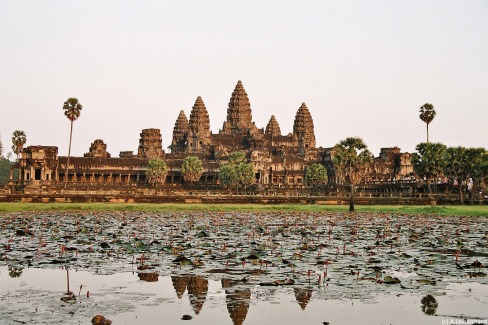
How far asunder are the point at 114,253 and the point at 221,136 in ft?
509

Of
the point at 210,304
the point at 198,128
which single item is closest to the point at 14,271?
the point at 210,304

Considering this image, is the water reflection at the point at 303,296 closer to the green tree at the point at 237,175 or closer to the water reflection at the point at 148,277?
the water reflection at the point at 148,277

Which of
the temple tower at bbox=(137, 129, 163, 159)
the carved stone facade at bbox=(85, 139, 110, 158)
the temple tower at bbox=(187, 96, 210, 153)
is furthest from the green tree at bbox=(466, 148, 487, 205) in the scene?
the carved stone facade at bbox=(85, 139, 110, 158)

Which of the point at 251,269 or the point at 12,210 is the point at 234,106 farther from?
the point at 251,269

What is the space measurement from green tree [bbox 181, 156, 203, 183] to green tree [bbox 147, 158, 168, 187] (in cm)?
387

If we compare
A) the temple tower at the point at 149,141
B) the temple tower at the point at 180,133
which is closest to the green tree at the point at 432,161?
the temple tower at the point at 149,141

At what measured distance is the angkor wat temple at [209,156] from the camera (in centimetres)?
12494

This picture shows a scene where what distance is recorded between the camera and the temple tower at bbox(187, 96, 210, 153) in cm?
16925

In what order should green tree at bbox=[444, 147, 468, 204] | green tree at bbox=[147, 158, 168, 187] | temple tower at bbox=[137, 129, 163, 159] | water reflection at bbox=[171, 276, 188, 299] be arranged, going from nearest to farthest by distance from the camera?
water reflection at bbox=[171, 276, 188, 299] < green tree at bbox=[444, 147, 468, 204] < green tree at bbox=[147, 158, 168, 187] < temple tower at bbox=[137, 129, 163, 159]

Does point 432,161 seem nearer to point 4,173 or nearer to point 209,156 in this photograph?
point 209,156

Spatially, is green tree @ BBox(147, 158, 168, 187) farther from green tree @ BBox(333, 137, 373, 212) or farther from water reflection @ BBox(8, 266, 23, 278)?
water reflection @ BBox(8, 266, 23, 278)

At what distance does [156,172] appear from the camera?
128500mm

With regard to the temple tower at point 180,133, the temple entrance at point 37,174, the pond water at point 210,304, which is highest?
the temple tower at point 180,133

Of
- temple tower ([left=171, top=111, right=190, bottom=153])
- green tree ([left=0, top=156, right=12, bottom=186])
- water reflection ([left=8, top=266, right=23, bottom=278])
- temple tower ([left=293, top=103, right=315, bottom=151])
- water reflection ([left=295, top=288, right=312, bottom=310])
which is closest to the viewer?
water reflection ([left=295, top=288, right=312, bottom=310])
